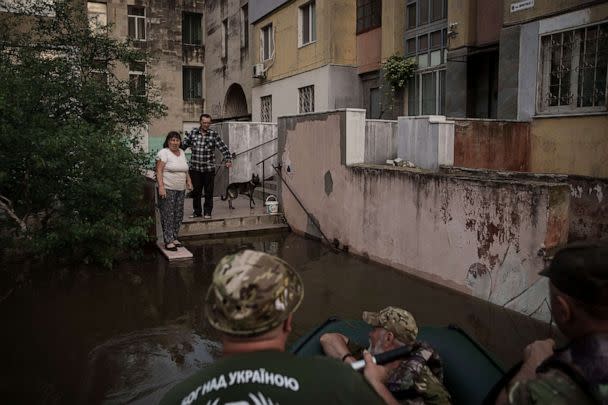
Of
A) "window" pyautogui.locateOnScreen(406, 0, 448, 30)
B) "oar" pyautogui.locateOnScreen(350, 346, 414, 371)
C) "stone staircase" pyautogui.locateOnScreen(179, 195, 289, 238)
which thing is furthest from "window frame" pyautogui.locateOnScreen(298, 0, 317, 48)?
"oar" pyautogui.locateOnScreen(350, 346, 414, 371)

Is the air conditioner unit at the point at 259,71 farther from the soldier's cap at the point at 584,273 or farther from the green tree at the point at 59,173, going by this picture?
the soldier's cap at the point at 584,273

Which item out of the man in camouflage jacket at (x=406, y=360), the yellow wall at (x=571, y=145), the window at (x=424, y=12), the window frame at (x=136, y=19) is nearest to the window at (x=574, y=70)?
the yellow wall at (x=571, y=145)

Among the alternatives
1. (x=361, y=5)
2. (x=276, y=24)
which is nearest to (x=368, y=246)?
(x=361, y=5)

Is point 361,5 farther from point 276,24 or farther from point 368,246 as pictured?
point 368,246

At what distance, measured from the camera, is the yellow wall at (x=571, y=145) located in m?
7.42

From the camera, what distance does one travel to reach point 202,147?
27.3 feet

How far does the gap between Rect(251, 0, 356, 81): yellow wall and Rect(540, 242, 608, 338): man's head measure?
13264mm

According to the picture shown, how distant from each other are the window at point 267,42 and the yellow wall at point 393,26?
5.52m

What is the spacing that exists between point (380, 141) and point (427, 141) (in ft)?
4.42

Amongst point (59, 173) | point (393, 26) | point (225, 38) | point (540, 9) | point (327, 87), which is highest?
point (225, 38)

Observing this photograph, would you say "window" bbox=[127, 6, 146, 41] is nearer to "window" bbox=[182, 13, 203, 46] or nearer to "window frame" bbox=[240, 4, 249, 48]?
"window" bbox=[182, 13, 203, 46]

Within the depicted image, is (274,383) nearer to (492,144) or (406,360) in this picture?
(406,360)

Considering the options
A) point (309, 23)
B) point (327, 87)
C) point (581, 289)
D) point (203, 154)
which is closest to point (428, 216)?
point (203, 154)

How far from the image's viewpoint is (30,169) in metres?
6.18
